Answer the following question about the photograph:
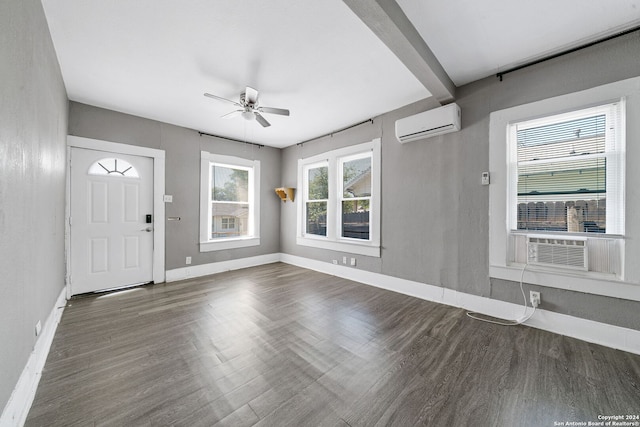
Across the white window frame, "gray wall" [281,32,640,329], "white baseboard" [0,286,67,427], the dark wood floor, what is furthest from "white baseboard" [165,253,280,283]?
the white window frame

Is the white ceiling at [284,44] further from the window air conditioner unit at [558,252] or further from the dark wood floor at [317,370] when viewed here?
the dark wood floor at [317,370]

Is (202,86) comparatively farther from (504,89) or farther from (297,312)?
(504,89)

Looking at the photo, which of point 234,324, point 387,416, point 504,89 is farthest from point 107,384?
point 504,89

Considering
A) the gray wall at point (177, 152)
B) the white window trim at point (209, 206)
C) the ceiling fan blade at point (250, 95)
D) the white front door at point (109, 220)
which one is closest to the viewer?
the ceiling fan blade at point (250, 95)

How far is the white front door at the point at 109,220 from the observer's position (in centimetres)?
323

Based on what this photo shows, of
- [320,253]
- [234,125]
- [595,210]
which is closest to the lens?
[595,210]

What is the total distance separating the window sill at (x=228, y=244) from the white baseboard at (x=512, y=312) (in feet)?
7.23

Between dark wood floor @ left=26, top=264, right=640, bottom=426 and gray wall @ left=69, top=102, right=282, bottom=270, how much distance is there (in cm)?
145

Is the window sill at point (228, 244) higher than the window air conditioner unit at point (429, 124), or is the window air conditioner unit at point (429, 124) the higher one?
the window air conditioner unit at point (429, 124)

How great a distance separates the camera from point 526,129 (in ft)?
8.32

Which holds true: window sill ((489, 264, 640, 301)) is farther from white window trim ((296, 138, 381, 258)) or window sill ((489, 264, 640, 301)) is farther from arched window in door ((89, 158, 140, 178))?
arched window in door ((89, 158, 140, 178))

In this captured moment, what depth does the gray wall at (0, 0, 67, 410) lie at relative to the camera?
3.81 feet

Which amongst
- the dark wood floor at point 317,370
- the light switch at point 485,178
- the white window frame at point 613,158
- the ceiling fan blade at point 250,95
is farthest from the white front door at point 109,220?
the white window frame at point 613,158

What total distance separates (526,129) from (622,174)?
86 centimetres
